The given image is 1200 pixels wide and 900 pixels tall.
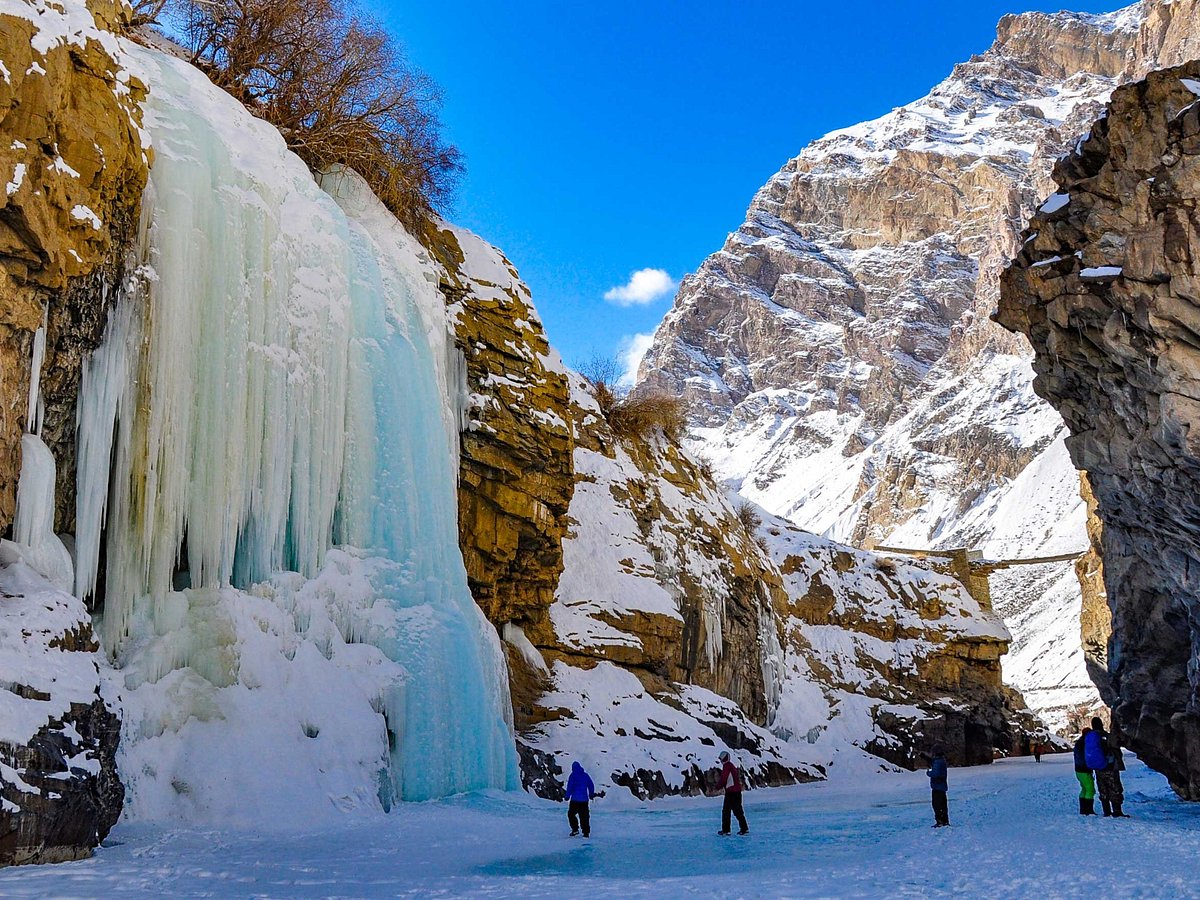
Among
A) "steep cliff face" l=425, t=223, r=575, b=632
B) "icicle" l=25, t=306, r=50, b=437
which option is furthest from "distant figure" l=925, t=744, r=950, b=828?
"icicle" l=25, t=306, r=50, b=437

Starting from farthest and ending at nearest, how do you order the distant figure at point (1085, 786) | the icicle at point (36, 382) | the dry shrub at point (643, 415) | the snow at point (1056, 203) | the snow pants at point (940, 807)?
the dry shrub at point (643, 415), the snow at point (1056, 203), the distant figure at point (1085, 786), the snow pants at point (940, 807), the icicle at point (36, 382)

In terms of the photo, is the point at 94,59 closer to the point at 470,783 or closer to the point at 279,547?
the point at 279,547

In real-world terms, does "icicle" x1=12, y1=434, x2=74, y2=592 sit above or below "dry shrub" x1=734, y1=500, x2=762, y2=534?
below

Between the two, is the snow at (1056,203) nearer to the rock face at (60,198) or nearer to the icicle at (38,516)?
the rock face at (60,198)

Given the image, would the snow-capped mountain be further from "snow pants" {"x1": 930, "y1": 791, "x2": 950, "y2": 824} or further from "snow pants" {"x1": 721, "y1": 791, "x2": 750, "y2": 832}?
"snow pants" {"x1": 721, "y1": 791, "x2": 750, "y2": 832}

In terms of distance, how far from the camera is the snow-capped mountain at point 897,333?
12606cm

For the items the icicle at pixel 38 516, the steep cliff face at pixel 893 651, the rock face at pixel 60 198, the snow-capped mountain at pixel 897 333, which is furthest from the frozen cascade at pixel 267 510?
the snow-capped mountain at pixel 897 333

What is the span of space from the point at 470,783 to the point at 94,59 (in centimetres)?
990

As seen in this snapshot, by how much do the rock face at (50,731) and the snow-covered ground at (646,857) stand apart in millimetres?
311

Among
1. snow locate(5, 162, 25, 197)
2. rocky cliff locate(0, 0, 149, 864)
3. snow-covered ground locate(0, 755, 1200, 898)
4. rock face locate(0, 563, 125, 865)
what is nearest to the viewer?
snow-covered ground locate(0, 755, 1200, 898)

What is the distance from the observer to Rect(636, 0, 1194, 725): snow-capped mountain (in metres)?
126

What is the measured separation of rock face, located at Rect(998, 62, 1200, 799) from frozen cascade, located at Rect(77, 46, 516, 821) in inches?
350

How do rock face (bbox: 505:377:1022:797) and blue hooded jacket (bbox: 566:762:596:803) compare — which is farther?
rock face (bbox: 505:377:1022:797)

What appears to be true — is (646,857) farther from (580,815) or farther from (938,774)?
(938,774)
